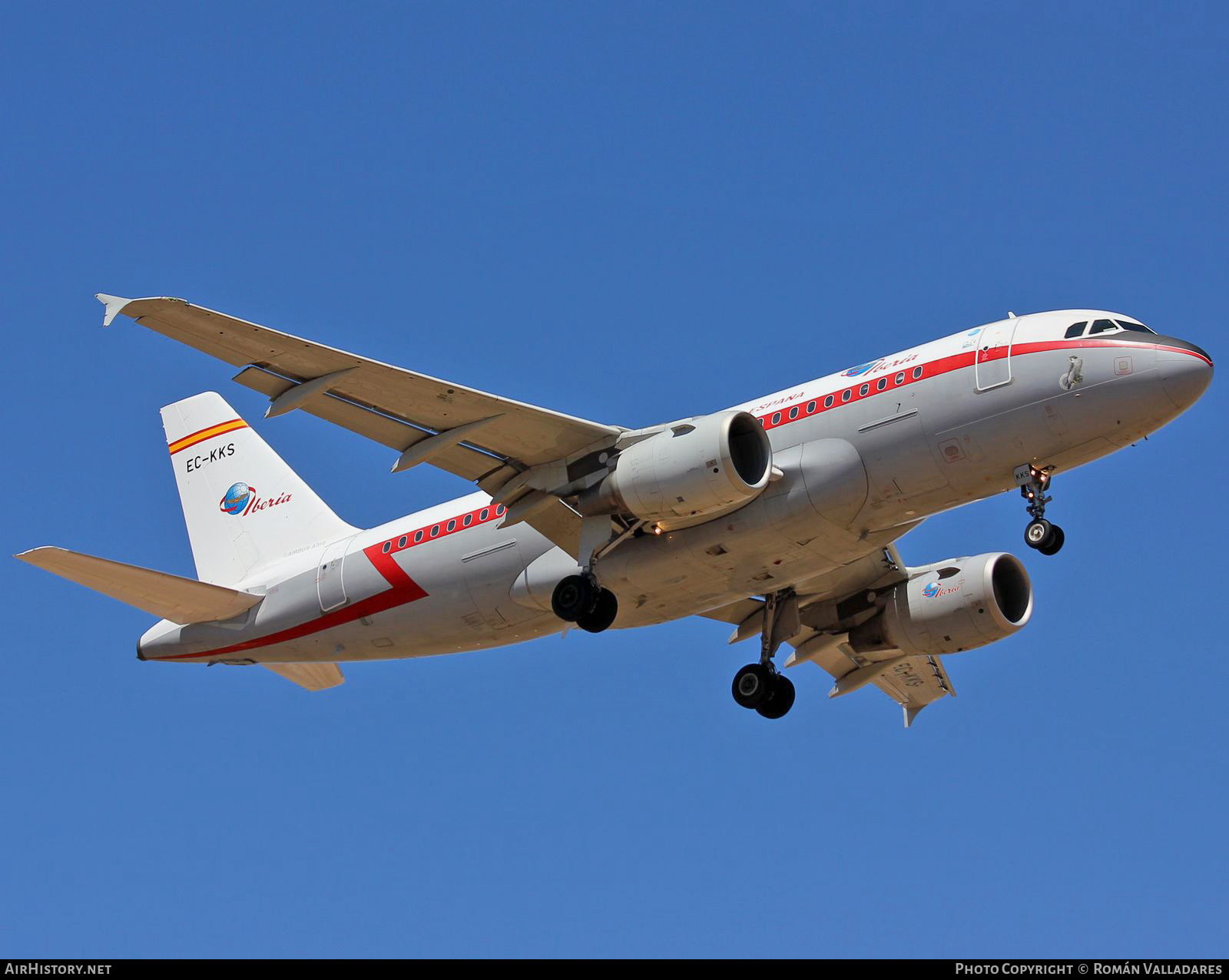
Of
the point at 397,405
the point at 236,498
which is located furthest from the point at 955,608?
the point at 236,498

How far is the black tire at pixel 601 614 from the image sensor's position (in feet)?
97.4

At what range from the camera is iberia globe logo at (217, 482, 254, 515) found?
3731 centimetres

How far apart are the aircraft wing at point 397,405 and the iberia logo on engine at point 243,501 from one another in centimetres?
756

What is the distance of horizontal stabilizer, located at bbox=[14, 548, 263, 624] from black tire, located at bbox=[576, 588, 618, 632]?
7.99 metres

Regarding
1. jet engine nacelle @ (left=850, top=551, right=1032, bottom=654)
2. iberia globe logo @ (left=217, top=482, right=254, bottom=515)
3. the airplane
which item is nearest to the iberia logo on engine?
iberia globe logo @ (left=217, top=482, right=254, bottom=515)

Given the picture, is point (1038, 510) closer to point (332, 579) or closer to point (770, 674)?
point (770, 674)

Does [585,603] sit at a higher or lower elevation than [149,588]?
lower

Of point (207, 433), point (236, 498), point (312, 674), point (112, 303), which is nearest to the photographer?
point (112, 303)

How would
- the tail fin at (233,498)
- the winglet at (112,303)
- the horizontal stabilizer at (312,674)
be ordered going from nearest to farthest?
the winglet at (112,303)
the horizontal stabilizer at (312,674)
the tail fin at (233,498)

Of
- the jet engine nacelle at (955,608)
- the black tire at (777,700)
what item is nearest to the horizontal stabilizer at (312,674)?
the black tire at (777,700)

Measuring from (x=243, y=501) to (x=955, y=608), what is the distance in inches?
614

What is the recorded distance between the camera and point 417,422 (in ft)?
96.7

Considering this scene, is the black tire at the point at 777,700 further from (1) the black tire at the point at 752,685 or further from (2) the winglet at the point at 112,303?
(2) the winglet at the point at 112,303

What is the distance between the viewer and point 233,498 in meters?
37.6
